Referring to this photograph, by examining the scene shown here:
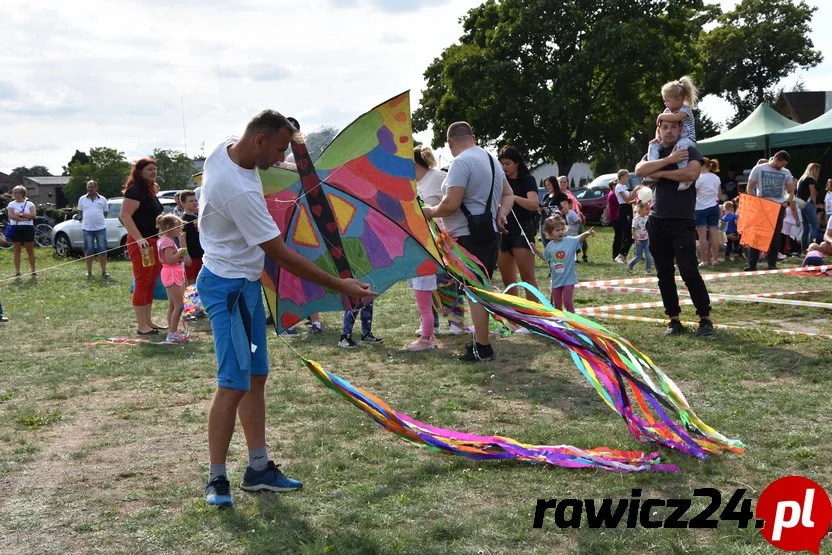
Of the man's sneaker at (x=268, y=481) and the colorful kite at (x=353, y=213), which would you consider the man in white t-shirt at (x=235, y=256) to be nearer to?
the man's sneaker at (x=268, y=481)

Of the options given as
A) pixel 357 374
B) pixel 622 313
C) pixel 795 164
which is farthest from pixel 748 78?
pixel 357 374

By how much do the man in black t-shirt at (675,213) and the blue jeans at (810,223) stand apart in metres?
8.85

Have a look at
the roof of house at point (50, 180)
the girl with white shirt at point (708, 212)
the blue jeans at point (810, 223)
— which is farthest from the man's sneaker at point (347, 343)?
the roof of house at point (50, 180)

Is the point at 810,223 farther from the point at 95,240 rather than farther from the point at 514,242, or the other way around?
the point at 95,240

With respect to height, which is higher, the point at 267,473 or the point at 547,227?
the point at 547,227

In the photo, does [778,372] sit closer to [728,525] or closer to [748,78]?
[728,525]

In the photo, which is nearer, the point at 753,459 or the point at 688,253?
the point at 753,459

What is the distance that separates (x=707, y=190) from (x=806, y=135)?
6.97 metres

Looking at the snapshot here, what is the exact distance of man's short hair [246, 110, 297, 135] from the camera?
3.78 m

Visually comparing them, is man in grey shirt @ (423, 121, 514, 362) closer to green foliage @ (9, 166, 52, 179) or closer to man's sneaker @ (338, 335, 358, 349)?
man's sneaker @ (338, 335, 358, 349)

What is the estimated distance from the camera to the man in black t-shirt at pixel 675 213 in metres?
7.21

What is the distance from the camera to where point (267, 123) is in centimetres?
379

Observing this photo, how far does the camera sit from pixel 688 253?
7.34 metres

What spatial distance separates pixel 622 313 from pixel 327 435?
501 cm
